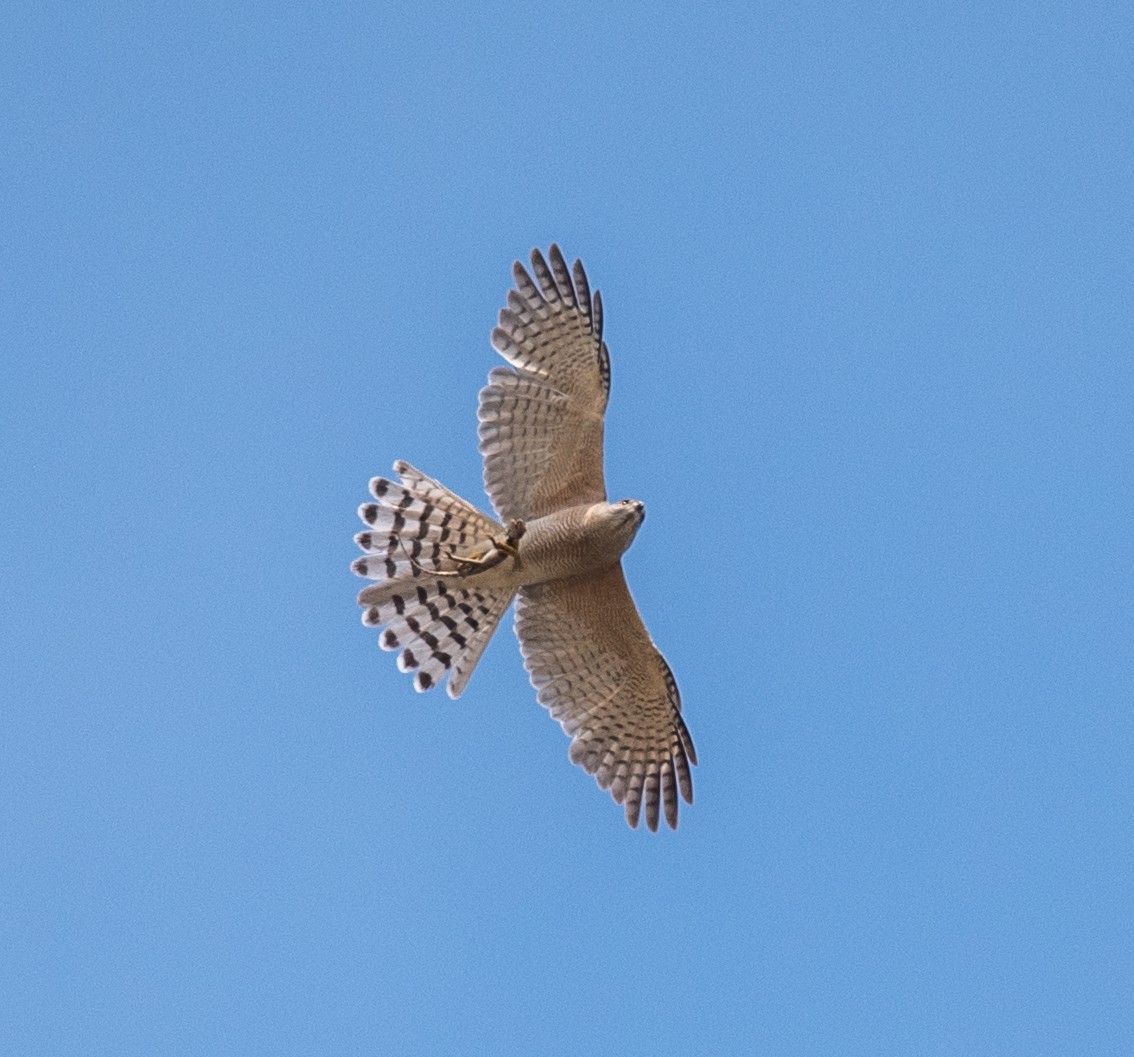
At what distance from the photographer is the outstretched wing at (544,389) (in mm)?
18125

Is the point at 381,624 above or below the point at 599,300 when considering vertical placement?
below

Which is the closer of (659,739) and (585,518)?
(585,518)

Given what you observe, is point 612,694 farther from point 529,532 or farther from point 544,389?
point 544,389

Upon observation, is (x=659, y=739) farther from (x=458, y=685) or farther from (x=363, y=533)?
(x=363, y=533)

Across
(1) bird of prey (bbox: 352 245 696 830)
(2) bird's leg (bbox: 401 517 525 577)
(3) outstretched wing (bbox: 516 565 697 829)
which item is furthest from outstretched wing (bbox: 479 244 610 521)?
(3) outstretched wing (bbox: 516 565 697 829)

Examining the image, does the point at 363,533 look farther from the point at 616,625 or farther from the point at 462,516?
the point at 616,625

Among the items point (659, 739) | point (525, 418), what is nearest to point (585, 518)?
point (525, 418)

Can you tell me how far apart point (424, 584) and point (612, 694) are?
186 centimetres

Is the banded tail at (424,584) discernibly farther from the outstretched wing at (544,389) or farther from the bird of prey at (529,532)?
the outstretched wing at (544,389)

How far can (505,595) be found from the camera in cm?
1867

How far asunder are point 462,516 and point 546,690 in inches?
68.8

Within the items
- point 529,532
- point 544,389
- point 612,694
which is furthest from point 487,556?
point 612,694

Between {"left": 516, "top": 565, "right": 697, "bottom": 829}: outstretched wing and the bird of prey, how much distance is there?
0.7 inches

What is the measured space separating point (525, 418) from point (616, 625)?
1834 mm
